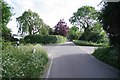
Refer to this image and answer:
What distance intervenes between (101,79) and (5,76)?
6292 millimetres

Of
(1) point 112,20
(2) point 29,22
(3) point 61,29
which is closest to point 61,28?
(3) point 61,29

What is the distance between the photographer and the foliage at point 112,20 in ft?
61.9

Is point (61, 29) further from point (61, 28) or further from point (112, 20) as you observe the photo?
point (112, 20)

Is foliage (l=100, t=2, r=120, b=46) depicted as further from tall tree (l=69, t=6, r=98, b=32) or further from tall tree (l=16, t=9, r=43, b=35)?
tall tree (l=69, t=6, r=98, b=32)

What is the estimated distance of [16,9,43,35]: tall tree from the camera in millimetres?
75125

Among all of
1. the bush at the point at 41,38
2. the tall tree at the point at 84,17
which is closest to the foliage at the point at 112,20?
the bush at the point at 41,38

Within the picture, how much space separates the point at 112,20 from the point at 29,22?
5913 cm

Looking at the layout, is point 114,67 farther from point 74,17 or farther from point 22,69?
point 74,17

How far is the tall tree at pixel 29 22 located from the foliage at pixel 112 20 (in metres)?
54.3

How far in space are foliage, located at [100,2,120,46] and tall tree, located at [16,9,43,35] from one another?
178 feet

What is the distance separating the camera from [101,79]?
15.0 meters

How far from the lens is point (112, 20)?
19719 millimetres

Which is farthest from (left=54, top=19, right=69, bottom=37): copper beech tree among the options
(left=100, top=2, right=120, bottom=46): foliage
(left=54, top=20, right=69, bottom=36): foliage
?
(left=100, top=2, right=120, bottom=46): foliage

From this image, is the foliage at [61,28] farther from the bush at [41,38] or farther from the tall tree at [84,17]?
the bush at [41,38]
